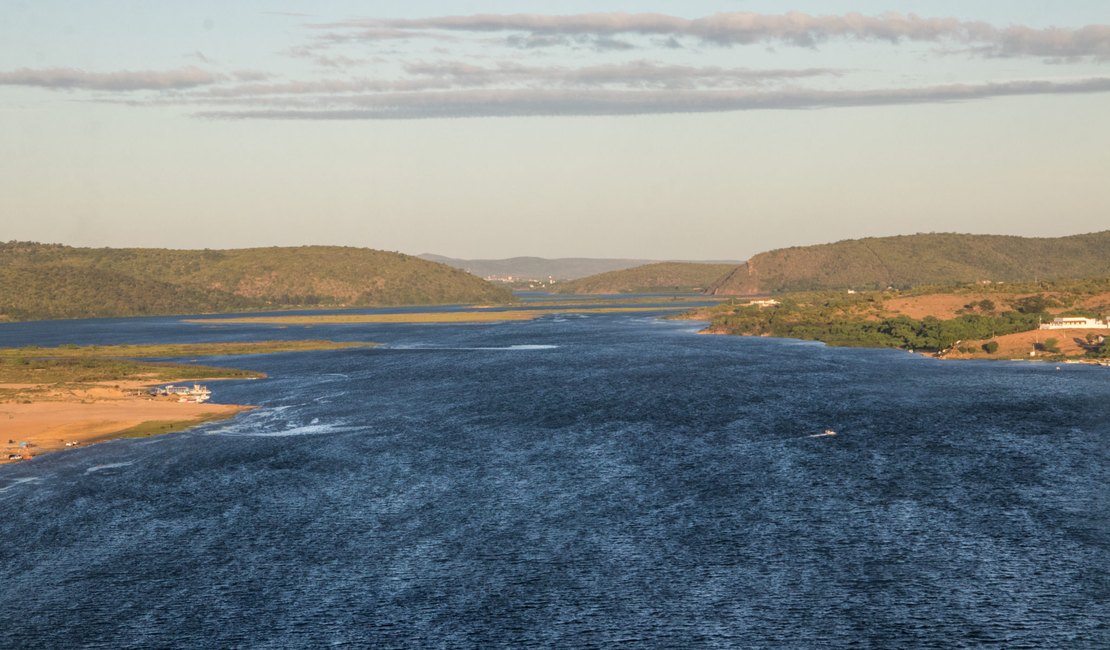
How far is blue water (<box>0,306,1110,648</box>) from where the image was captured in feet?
195

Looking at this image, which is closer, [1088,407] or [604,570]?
[604,570]

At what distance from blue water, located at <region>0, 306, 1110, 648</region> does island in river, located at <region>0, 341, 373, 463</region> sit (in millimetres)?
7279

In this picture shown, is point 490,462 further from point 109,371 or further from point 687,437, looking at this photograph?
point 109,371

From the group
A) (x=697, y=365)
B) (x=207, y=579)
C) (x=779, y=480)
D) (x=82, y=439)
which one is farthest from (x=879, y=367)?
(x=207, y=579)

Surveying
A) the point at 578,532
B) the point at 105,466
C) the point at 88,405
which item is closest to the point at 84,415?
the point at 88,405

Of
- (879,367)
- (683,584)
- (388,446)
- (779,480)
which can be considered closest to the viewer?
(683,584)

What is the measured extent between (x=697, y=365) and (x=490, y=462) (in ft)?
328

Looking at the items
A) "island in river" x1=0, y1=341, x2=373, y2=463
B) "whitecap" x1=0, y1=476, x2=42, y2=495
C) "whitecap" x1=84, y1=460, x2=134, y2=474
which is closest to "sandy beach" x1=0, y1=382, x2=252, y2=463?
"island in river" x1=0, y1=341, x2=373, y2=463

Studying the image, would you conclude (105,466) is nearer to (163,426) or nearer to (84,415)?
(163,426)

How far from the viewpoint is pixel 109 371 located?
189875 mm

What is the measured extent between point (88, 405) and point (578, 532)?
96102 mm

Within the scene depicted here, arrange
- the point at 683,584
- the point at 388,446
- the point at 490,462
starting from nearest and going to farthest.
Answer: the point at 683,584, the point at 490,462, the point at 388,446

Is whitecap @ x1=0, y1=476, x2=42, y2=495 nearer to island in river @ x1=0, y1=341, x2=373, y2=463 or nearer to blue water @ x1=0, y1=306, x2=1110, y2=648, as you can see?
blue water @ x1=0, y1=306, x2=1110, y2=648

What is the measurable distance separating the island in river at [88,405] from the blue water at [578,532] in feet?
23.9
